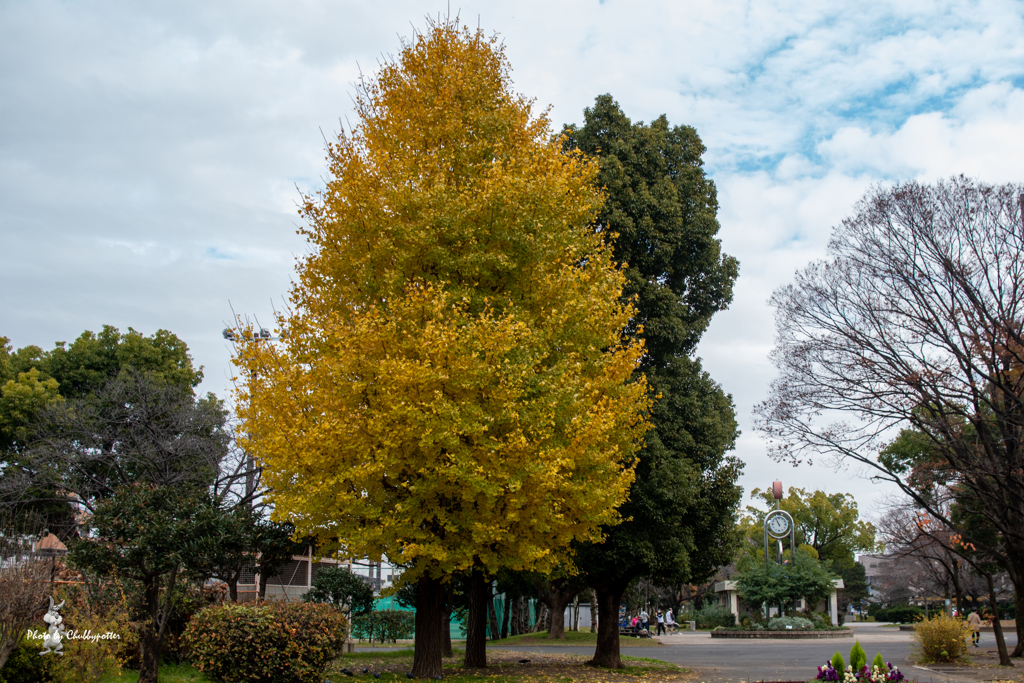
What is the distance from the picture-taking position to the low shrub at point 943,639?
1789 centimetres

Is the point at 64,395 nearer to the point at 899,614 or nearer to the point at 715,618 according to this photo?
the point at 715,618

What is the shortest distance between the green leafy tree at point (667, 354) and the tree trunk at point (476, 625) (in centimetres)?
234

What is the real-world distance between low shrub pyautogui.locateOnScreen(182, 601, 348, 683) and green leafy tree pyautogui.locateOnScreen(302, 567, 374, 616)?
41.4 feet

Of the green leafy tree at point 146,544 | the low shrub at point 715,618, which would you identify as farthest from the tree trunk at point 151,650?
the low shrub at point 715,618

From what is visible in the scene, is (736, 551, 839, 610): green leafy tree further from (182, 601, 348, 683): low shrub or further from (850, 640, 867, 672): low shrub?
(182, 601, 348, 683): low shrub

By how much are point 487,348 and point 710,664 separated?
1253cm

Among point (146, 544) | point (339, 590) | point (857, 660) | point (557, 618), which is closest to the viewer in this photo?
point (857, 660)

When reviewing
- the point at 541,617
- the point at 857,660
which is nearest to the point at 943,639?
the point at 857,660

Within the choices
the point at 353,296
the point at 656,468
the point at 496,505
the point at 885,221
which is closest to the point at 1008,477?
the point at 885,221

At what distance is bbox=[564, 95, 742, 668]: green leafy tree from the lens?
15711mm

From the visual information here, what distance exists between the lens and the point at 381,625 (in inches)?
965

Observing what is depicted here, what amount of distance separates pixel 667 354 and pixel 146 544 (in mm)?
12152

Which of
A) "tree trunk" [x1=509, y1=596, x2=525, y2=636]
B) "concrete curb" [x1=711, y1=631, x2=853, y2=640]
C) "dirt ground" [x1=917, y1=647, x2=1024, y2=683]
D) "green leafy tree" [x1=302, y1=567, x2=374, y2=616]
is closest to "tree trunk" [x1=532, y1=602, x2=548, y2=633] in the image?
"tree trunk" [x1=509, y1=596, x2=525, y2=636]

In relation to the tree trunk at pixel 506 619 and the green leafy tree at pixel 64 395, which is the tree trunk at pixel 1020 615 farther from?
the green leafy tree at pixel 64 395
